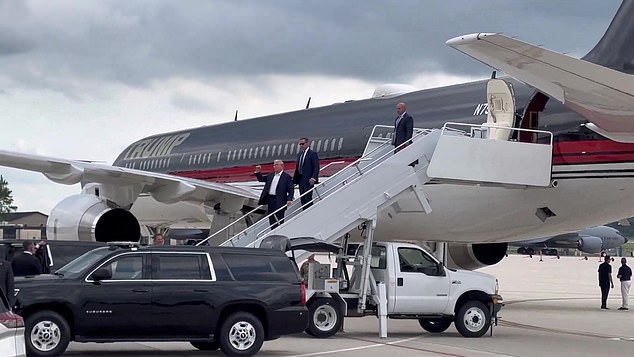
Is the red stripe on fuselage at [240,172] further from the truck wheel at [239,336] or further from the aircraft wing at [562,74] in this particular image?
the truck wheel at [239,336]

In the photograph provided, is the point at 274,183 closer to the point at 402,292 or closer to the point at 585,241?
the point at 402,292

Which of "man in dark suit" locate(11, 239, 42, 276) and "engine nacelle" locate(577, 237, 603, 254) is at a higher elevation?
"engine nacelle" locate(577, 237, 603, 254)

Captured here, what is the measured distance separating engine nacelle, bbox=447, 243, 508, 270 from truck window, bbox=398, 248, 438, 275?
6227mm

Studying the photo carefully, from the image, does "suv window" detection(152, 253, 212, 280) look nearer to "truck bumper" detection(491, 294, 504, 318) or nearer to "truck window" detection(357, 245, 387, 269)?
"truck window" detection(357, 245, 387, 269)

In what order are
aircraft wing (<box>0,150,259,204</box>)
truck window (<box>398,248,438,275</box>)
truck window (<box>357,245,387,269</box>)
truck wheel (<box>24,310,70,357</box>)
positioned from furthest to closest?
aircraft wing (<box>0,150,259,204</box>)
truck window (<box>357,245,387,269</box>)
truck window (<box>398,248,438,275</box>)
truck wheel (<box>24,310,70,357</box>)

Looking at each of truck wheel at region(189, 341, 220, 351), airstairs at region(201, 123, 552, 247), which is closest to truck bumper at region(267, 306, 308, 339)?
truck wheel at region(189, 341, 220, 351)

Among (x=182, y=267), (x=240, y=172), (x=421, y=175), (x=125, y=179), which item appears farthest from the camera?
(x=240, y=172)

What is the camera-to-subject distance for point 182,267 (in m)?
14.7

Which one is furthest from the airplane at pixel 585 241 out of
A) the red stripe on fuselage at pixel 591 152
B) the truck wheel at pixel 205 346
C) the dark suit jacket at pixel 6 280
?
the dark suit jacket at pixel 6 280

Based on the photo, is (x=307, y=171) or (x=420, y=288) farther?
(x=307, y=171)

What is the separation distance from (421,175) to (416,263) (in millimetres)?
1547

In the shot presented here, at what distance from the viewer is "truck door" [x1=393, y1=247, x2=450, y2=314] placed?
18.1 metres

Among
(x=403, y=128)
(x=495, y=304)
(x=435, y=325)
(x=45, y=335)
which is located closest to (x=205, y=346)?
(x=45, y=335)

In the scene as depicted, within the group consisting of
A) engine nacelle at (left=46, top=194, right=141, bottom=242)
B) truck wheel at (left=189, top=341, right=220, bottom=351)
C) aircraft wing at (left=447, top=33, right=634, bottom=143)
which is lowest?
truck wheel at (left=189, top=341, right=220, bottom=351)
